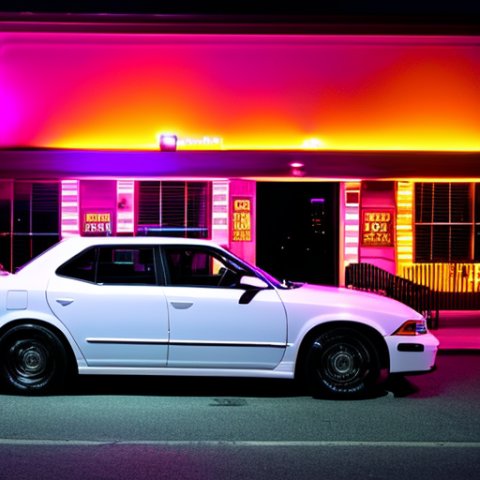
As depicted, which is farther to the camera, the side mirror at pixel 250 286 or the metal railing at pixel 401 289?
the metal railing at pixel 401 289

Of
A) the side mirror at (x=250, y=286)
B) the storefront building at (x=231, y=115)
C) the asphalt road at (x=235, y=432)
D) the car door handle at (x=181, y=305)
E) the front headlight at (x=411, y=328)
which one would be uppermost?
the storefront building at (x=231, y=115)

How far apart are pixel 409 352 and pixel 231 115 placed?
779 cm

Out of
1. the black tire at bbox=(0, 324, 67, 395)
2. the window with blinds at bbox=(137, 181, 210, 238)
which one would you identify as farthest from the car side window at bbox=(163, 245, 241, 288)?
the window with blinds at bbox=(137, 181, 210, 238)

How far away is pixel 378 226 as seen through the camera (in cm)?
1348

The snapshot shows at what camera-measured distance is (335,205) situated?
13.9 metres

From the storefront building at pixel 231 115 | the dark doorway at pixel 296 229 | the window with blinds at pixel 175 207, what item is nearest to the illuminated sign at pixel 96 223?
the storefront building at pixel 231 115

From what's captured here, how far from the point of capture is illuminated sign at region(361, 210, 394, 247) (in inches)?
530

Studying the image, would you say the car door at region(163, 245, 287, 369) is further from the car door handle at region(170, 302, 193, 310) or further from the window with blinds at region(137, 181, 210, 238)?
the window with blinds at region(137, 181, 210, 238)

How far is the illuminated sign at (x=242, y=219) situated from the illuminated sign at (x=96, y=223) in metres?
2.44

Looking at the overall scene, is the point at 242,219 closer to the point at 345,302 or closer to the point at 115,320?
the point at 345,302

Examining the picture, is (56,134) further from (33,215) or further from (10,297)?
(10,297)

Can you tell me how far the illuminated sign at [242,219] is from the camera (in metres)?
13.4

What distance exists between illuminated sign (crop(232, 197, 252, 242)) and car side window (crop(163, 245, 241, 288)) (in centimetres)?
599

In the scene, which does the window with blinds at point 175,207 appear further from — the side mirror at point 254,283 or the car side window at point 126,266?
the side mirror at point 254,283
